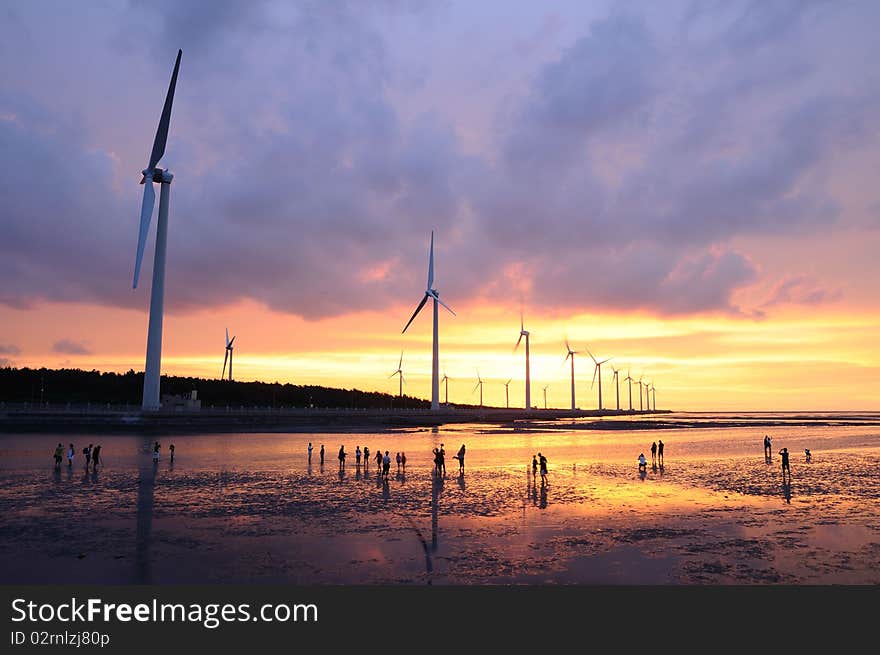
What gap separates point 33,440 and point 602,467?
53.0 m

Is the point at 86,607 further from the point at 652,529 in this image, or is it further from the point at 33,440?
the point at 33,440

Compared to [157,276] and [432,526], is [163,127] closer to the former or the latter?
[157,276]

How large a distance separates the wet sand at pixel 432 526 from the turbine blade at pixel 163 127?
57502 millimetres

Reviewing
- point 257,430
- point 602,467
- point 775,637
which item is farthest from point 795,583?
point 257,430

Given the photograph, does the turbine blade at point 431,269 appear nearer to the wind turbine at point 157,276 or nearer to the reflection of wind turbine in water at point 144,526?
the wind turbine at point 157,276

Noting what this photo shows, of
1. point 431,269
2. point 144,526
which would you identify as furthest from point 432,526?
point 431,269

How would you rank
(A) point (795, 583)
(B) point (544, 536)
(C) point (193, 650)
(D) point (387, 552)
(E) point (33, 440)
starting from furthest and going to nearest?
(E) point (33, 440), (B) point (544, 536), (D) point (387, 552), (A) point (795, 583), (C) point (193, 650)

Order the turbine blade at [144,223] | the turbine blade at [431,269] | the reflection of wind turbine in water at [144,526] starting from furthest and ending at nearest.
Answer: the turbine blade at [431,269]
the turbine blade at [144,223]
the reflection of wind turbine in water at [144,526]

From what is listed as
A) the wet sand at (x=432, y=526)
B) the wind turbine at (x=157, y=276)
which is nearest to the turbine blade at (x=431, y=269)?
the wind turbine at (x=157, y=276)

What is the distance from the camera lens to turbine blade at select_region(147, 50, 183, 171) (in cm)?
7588

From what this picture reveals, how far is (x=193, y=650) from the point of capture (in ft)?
32.0

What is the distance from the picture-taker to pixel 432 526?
1942 centimetres

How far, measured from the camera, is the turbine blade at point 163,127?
75.9 metres

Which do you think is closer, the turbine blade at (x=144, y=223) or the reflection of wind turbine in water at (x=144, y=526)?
the reflection of wind turbine in water at (x=144, y=526)
